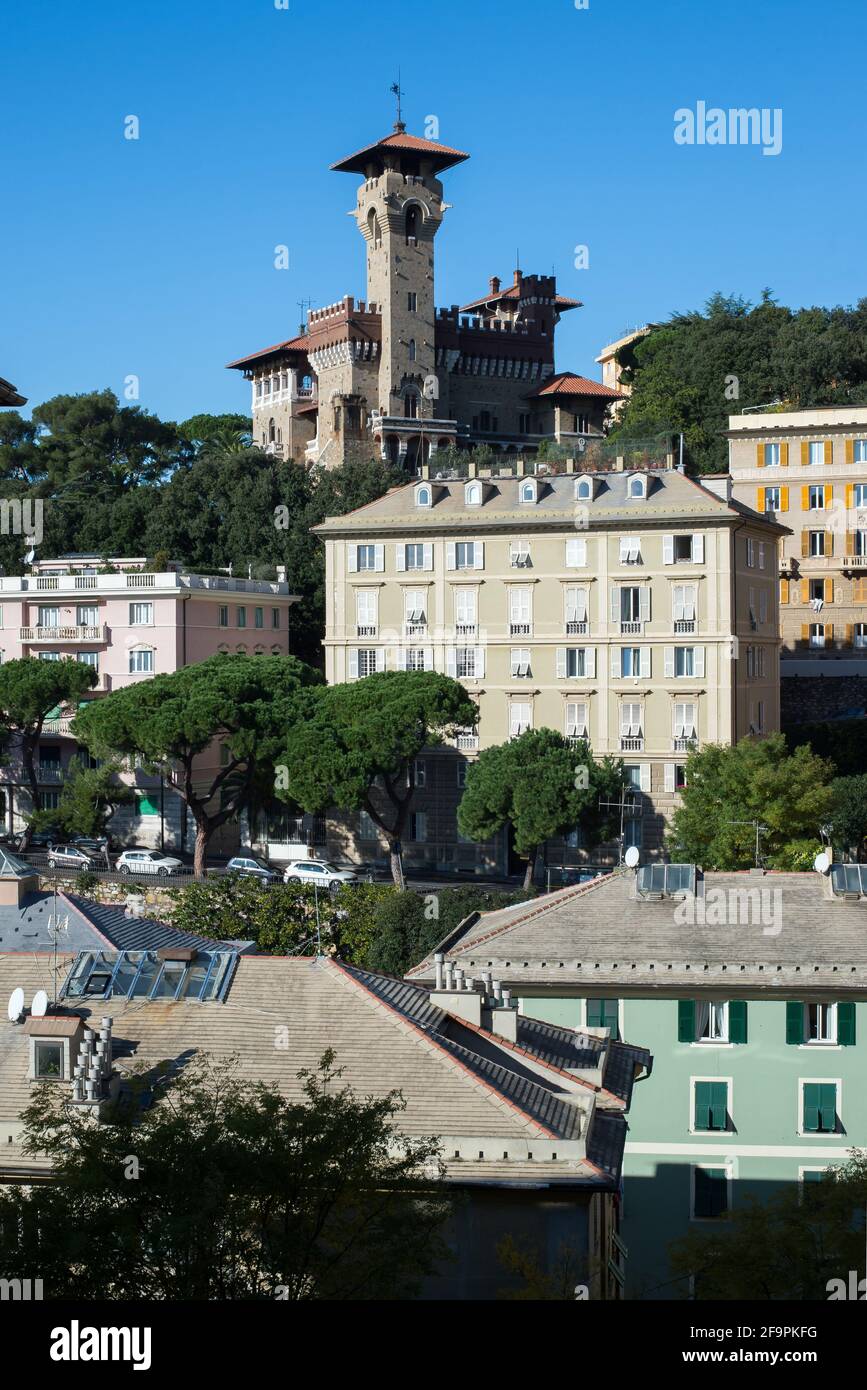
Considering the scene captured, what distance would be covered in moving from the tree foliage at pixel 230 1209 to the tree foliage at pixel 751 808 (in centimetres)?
3442

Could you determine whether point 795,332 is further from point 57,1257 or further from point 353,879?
point 57,1257

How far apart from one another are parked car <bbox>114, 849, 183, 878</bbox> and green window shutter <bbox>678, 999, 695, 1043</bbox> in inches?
1301

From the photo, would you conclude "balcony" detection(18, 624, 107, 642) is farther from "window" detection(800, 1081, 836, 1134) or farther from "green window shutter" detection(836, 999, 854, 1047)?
"window" detection(800, 1081, 836, 1134)

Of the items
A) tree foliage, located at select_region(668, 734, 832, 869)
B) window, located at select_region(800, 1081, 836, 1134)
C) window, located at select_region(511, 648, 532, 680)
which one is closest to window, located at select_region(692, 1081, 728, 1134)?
window, located at select_region(800, 1081, 836, 1134)

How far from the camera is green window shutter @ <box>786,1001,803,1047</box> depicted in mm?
29203

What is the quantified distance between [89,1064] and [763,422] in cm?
5953

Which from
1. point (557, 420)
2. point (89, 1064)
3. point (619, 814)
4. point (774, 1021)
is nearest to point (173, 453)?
point (557, 420)

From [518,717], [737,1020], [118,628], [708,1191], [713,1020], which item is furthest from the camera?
[118,628]

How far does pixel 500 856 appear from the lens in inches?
2448

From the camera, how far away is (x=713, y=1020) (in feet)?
96.8

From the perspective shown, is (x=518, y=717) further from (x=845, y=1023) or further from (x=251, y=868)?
(x=845, y=1023)

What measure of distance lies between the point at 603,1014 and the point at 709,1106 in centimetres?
241

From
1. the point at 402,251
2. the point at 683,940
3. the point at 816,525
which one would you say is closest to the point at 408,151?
Result: the point at 402,251

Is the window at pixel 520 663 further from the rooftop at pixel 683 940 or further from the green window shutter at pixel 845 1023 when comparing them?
the green window shutter at pixel 845 1023
